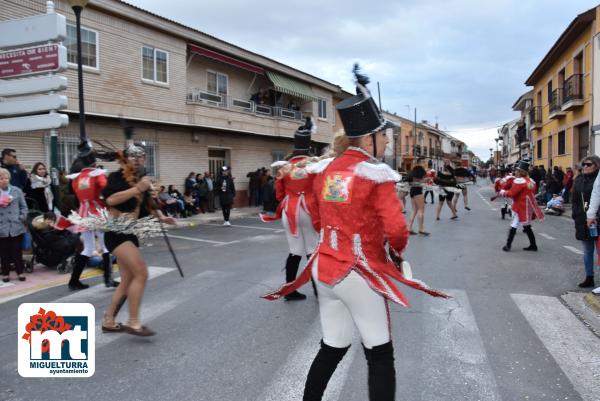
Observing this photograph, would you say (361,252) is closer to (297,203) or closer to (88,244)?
(297,203)

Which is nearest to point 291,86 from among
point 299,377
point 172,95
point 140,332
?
point 172,95

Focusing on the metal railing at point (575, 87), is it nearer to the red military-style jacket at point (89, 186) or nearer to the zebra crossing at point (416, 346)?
the zebra crossing at point (416, 346)

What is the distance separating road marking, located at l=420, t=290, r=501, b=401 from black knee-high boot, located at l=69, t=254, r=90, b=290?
446 cm

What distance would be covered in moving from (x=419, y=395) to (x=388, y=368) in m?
1.03

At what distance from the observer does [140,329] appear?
4359 millimetres

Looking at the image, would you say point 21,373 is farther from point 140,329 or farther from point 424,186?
point 424,186

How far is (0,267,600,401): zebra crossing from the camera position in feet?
11.2

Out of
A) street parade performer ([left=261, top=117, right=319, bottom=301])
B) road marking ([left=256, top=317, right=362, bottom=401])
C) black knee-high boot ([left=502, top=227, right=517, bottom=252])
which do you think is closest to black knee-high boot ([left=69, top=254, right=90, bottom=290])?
street parade performer ([left=261, top=117, right=319, bottom=301])

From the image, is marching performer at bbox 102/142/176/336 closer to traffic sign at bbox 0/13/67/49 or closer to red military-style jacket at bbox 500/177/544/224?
traffic sign at bbox 0/13/67/49

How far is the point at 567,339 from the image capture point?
445cm

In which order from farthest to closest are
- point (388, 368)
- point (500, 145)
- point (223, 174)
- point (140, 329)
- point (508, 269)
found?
point (500, 145) → point (223, 174) → point (508, 269) → point (140, 329) → point (388, 368)

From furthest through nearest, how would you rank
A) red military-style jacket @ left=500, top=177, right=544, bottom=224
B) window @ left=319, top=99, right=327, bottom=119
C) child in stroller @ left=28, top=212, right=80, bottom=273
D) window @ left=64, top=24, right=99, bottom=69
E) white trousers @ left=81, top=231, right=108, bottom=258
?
window @ left=319, top=99, right=327, bottom=119
window @ left=64, top=24, right=99, bottom=69
red military-style jacket @ left=500, top=177, right=544, bottom=224
child in stroller @ left=28, top=212, right=80, bottom=273
white trousers @ left=81, top=231, right=108, bottom=258

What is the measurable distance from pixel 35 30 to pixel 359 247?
9444 millimetres

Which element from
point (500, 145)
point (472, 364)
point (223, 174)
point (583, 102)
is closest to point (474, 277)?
point (472, 364)
